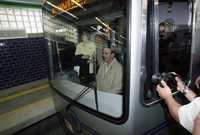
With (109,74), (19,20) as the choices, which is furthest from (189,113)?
(19,20)

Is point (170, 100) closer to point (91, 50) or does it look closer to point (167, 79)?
point (167, 79)

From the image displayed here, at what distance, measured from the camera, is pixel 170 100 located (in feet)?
4.89

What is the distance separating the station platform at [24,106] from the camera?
3.73 meters

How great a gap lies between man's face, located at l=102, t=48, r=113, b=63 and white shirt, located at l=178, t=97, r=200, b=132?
69 centimetres

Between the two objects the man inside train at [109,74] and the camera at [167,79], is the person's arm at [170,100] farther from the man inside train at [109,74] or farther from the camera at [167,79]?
the man inside train at [109,74]

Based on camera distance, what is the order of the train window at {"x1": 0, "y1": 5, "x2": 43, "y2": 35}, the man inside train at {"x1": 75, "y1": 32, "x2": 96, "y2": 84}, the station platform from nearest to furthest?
the man inside train at {"x1": 75, "y1": 32, "x2": 96, "y2": 84} < the station platform < the train window at {"x1": 0, "y1": 5, "x2": 43, "y2": 35}

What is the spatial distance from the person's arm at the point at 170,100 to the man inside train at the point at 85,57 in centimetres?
63

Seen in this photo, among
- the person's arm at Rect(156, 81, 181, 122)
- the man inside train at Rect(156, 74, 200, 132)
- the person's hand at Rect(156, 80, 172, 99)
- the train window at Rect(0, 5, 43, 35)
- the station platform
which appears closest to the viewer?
the man inside train at Rect(156, 74, 200, 132)

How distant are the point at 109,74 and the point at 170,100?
1.84 ft

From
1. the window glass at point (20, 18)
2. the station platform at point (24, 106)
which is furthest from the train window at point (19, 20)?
the station platform at point (24, 106)

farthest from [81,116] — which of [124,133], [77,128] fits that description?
[124,133]

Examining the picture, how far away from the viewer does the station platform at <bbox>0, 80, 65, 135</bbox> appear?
3734mm

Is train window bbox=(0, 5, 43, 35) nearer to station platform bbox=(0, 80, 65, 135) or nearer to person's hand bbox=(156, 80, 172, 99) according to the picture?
station platform bbox=(0, 80, 65, 135)

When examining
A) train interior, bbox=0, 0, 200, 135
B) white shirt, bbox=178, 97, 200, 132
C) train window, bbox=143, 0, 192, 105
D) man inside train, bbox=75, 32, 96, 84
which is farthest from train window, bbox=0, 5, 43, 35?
white shirt, bbox=178, 97, 200, 132
